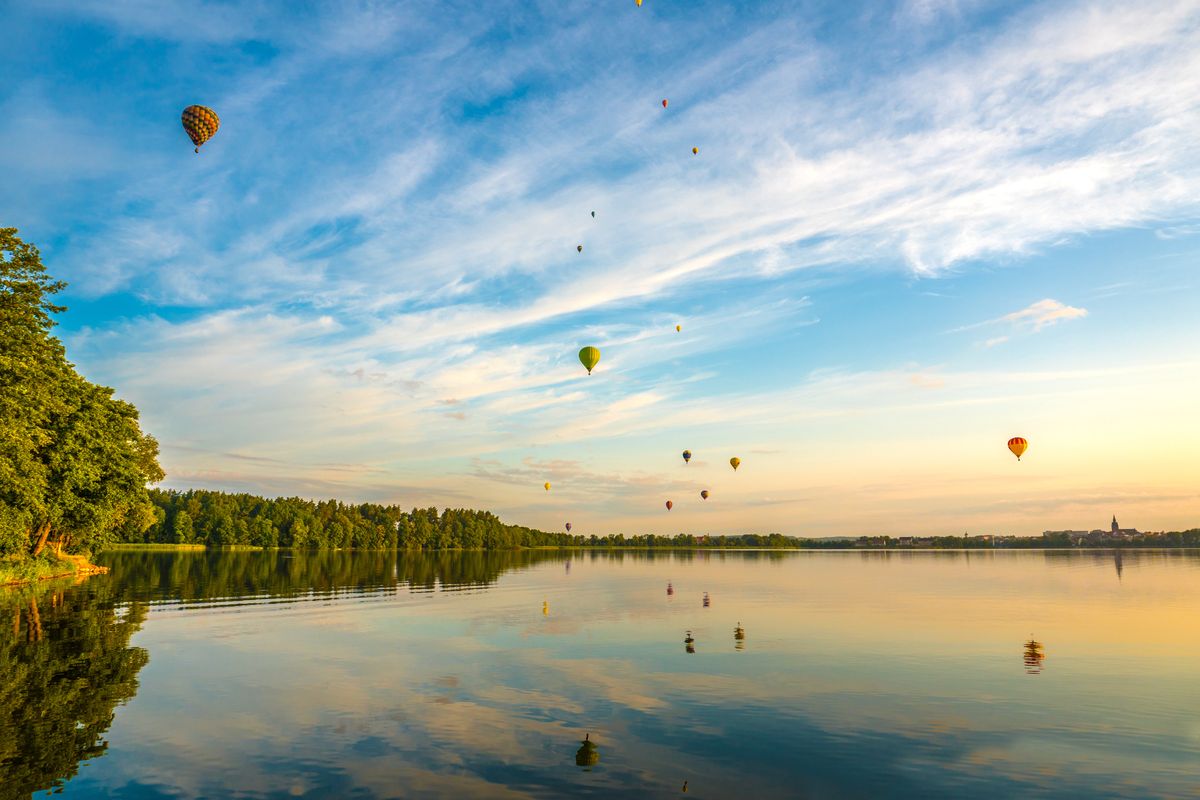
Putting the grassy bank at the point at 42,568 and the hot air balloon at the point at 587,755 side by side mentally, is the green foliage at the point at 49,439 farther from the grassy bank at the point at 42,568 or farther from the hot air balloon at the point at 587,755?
the hot air balloon at the point at 587,755

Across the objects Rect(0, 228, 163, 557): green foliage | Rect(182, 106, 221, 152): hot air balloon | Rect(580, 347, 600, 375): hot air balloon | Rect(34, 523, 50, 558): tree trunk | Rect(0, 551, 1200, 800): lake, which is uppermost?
Rect(182, 106, 221, 152): hot air balloon

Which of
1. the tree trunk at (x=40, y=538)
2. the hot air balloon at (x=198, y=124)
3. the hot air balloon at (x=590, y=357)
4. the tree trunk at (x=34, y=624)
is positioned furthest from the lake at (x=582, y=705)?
the hot air balloon at (x=198, y=124)

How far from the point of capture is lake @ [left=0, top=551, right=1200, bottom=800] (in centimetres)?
1608

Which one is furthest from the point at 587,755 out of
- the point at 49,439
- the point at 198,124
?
the point at 198,124

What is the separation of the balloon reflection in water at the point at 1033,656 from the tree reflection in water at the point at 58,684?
34.2 metres

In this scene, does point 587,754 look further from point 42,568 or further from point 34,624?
point 42,568

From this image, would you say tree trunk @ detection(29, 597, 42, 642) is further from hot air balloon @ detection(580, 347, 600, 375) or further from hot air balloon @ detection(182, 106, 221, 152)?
hot air balloon @ detection(580, 347, 600, 375)

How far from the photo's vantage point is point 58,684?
23172 mm

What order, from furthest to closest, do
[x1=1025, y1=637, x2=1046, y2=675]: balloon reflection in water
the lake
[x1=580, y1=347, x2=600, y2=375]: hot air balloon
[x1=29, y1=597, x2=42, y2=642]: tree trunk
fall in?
[x1=580, y1=347, x2=600, y2=375]: hot air balloon → [x1=29, y1=597, x2=42, y2=642]: tree trunk → [x1=1025, y1=637, x2=1046, y2=675]: balloon reflection in water → the lake

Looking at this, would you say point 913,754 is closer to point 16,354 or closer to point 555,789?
point 555,789

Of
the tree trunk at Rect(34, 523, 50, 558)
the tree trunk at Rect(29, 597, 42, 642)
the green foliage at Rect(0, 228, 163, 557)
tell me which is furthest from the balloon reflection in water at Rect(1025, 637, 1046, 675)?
the tree trunk at Rect(34, 523, 50, 558)

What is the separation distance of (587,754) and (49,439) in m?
49.9

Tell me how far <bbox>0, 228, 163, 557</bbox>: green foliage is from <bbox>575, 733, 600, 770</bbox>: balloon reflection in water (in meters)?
43.7

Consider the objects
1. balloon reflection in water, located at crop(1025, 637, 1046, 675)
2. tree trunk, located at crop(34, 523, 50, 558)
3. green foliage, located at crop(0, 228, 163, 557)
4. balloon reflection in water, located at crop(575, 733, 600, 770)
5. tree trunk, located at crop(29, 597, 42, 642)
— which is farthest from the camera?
tree trunk, located at crop(34, 523, 50, 558)
